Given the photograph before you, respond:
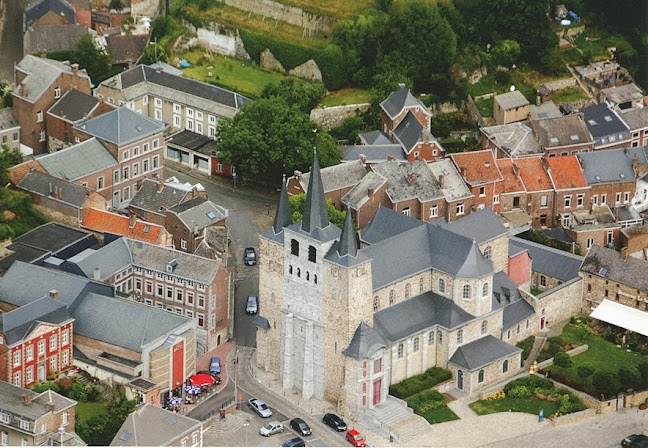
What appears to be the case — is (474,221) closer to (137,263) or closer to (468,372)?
(468,372)

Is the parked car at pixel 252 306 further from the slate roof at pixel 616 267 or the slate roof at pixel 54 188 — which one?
the slate roof at pixel 616 267

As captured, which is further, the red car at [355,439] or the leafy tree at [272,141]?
the leafy tree at [272,141]

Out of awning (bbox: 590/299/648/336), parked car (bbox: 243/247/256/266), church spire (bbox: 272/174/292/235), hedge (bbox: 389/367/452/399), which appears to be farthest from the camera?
parked car (bbox: 243/247/256/266)

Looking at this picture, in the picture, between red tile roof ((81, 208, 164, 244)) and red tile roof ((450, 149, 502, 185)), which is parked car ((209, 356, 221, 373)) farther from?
red tile roof ((450, 149, 502, 185))

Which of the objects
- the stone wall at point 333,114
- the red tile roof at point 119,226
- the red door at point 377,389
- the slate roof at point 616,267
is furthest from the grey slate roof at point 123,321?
the stone wall at point 333,114

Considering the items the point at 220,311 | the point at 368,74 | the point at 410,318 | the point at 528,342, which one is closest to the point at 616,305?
the point at 528,342

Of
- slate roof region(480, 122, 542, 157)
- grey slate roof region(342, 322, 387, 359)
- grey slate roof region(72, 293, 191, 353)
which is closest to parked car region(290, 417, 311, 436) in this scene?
grey slate roof region(342, 322, 387, 359)
